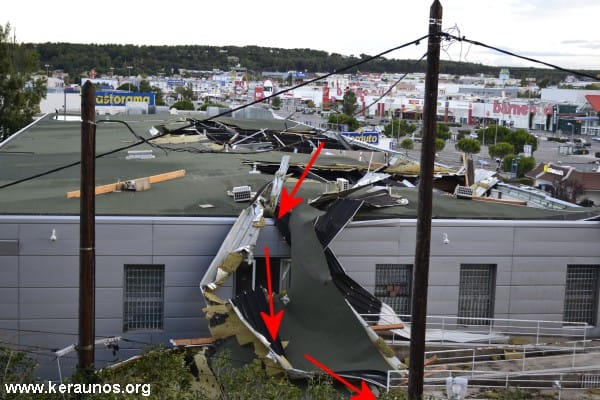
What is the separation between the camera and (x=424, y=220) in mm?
11117

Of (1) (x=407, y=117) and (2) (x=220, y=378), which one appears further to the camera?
(1) (x=407, y=117)

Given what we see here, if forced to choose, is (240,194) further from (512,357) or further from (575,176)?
(575,176)

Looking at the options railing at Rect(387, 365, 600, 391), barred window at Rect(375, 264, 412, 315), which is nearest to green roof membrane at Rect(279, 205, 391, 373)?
railing at Rect(387, 365, 600, 391)

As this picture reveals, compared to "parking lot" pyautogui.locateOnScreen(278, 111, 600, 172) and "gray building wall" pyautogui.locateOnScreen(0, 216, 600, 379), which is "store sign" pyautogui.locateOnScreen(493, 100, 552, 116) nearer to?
"parking lot" pyautogui.locateOnScreen(278, 111, 600, 172)

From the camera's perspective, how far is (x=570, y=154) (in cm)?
9694

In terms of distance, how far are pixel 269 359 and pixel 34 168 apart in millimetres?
14018

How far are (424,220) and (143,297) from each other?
7780 mm

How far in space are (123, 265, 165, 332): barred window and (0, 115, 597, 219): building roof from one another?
4.02 feet

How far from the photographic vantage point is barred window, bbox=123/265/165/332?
665 inches

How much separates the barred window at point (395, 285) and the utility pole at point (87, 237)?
7827mm

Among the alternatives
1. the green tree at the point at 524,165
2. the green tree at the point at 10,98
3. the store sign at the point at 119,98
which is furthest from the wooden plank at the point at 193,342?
the green tree at the point at 524,165

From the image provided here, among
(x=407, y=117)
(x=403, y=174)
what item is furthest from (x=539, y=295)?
(x=407, y=117)

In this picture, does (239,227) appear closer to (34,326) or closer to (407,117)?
(34,326)

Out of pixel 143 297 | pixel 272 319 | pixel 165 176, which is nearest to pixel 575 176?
pixel 165 176
